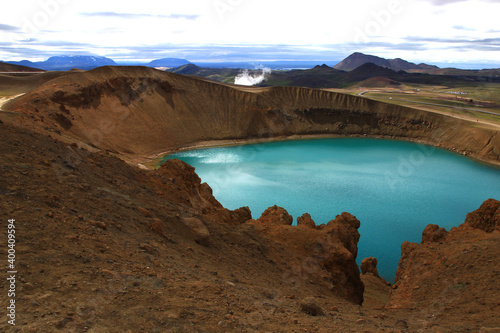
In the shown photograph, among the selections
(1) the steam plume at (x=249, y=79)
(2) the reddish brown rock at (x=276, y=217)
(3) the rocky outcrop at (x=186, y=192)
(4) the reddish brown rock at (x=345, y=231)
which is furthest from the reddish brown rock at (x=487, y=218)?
(1) the steam plume at (x=249, y=79)

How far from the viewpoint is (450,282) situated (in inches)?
551

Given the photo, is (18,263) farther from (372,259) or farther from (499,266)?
(372,259)

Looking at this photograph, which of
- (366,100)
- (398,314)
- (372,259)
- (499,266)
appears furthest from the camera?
(366,100)

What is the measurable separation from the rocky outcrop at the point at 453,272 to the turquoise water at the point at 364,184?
420 cm

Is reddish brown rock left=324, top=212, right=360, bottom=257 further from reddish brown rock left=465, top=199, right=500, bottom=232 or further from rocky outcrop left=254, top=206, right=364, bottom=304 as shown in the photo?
reddish brown rock left=465, top=199, right=500, bottom=232

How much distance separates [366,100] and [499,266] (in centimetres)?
6062

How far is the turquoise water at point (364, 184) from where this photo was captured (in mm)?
27234

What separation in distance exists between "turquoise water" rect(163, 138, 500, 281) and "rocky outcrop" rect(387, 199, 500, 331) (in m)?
4.20

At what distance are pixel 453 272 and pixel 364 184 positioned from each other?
22.7m

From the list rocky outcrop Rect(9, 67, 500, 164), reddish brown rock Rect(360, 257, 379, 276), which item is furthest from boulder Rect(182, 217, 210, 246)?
rocky outcrop Rect(9, 67, 500, 164)

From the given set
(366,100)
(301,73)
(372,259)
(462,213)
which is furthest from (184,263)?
(301,73)

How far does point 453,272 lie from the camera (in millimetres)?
14555

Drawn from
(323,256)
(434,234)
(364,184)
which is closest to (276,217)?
(323,256)

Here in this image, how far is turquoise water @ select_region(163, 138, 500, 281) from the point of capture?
27234 mm
